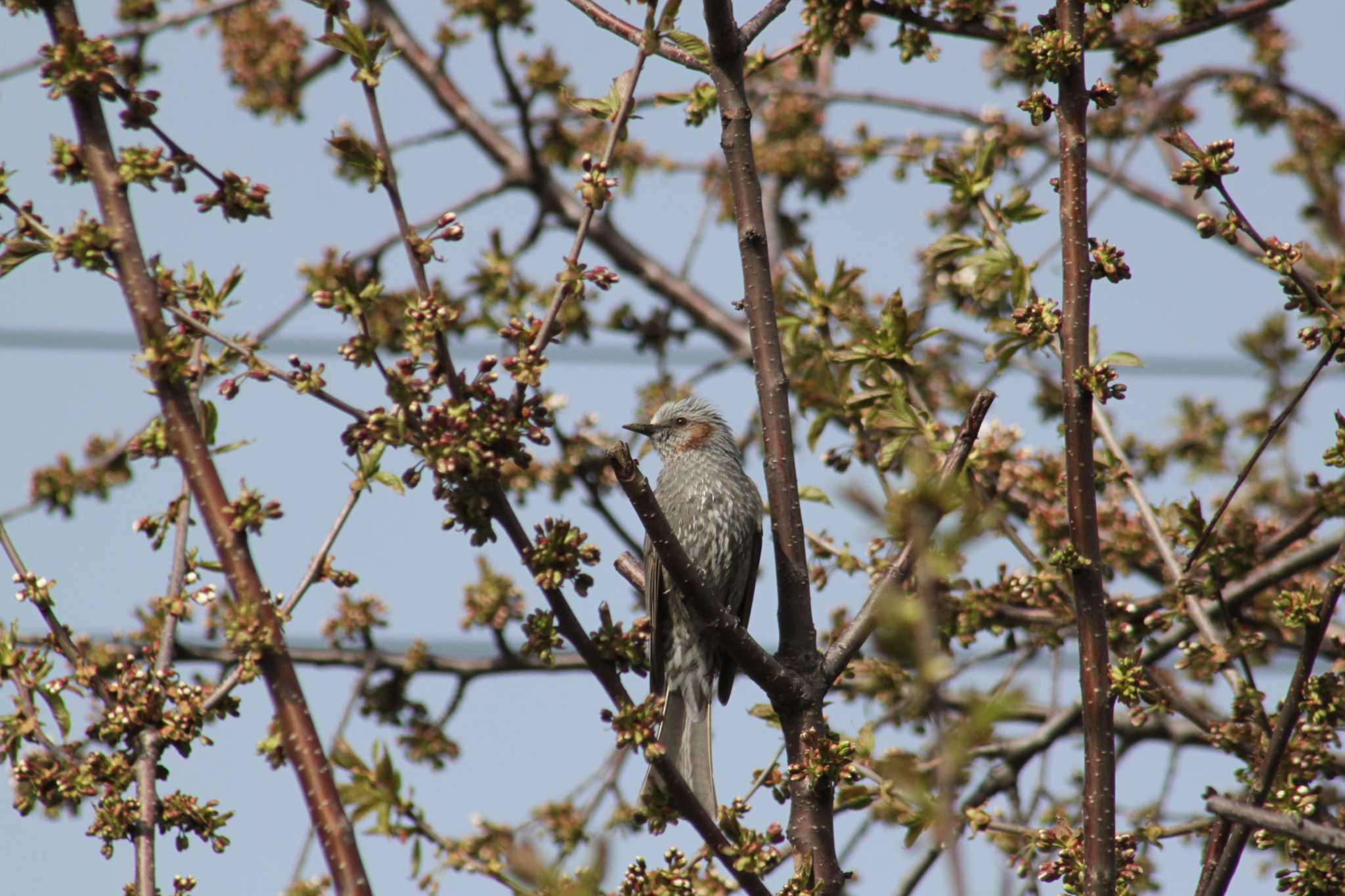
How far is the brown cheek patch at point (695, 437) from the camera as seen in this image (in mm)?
6715

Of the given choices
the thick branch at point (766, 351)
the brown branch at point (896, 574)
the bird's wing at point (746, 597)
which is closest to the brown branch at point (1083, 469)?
the brown branch at point (896, 574)

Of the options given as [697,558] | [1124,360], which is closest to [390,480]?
[1124,360]

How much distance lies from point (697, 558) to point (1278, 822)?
3.71 metres

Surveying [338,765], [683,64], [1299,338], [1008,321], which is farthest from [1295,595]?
[338,765]

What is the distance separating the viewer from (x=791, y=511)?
3.43m

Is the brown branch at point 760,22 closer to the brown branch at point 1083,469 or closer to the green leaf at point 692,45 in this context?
the green leaf at point 692,45

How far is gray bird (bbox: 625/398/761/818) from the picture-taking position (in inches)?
215

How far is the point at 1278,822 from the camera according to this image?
276 cm

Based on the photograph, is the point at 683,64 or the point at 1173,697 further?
the point at 1173,697

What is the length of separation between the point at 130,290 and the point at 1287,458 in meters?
6.57

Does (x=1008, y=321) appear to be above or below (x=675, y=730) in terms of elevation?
above

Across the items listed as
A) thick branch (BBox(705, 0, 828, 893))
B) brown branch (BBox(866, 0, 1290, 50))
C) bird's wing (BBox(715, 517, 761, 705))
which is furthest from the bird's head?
thick branch (BBox(705, 0, 828, 893))

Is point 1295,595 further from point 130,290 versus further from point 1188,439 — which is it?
point 1188,439

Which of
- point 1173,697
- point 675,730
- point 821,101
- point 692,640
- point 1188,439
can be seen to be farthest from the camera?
point 821,101
